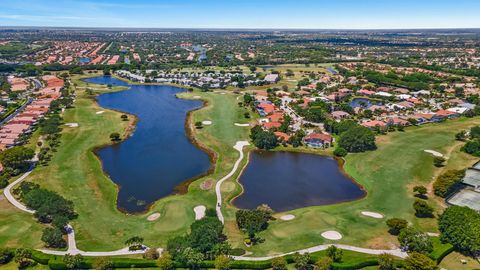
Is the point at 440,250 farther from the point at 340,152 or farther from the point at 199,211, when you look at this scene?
the point at 340,152

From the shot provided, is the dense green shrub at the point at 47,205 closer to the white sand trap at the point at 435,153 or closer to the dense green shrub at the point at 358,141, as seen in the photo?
the dense green shrub at the point at 358,141

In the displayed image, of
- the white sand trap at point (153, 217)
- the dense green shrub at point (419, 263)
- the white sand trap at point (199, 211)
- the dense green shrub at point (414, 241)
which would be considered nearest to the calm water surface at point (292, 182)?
the white sand trap at point (199, 211)

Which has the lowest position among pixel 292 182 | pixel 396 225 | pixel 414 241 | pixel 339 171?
pixel 292 182

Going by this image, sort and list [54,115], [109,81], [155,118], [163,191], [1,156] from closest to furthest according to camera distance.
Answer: [163,191] < [1,156] < [54,115] < [155,118] < [109,81]

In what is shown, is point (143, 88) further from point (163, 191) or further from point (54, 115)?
point (163, 191)

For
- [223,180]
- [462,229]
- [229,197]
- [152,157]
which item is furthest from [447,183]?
[152,157]

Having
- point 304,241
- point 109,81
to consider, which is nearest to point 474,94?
point 304,241

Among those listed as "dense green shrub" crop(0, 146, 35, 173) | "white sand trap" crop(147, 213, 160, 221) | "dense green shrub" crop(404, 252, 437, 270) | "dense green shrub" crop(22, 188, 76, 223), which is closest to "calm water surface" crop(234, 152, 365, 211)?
"white sand trap" crop(147, 213, 160, 221)
